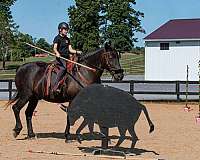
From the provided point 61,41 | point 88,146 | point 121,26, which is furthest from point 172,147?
point 121,26

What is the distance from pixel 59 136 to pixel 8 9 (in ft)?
229

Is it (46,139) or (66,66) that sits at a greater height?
(66,66)

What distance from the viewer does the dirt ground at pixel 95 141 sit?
363 inches

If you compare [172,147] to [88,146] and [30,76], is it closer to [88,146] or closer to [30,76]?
[88,146]

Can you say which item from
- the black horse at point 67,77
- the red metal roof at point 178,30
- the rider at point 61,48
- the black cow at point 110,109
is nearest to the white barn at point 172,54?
the red metal roof at point 178,30

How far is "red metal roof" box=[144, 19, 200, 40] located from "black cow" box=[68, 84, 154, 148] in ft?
114

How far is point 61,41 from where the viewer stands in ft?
36.1

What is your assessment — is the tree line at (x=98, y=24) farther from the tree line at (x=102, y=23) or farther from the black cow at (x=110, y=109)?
the black cow at (x=110, y=109)

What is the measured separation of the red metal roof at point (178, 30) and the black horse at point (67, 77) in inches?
1292

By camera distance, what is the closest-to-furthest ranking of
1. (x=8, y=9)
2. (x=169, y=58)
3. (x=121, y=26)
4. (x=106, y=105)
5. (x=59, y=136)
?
1. (x=106, y=105)
2. (x=59, y=136)
3. (x=169, y=58)
4. (x=121, y=26)
5. (x=8, y=9)

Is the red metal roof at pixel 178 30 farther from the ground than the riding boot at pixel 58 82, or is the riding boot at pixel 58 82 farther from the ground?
the red metal roof at pixel 178 30

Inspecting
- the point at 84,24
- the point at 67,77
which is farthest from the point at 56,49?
the point at 84,24

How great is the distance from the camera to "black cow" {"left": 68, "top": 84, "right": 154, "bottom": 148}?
886cm

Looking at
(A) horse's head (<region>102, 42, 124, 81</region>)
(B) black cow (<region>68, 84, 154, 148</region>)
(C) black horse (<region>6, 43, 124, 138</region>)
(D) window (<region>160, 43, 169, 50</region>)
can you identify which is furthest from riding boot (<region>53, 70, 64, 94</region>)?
(D) window (<region>160, 43, 169, 50</region>)
